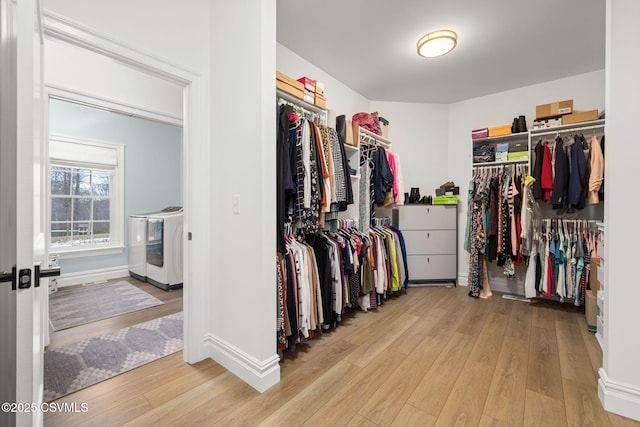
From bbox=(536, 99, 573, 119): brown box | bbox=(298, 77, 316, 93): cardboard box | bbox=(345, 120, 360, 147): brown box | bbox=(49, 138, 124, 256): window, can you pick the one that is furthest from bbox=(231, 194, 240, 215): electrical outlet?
bbox=(536, 99, 573, 119): brown box

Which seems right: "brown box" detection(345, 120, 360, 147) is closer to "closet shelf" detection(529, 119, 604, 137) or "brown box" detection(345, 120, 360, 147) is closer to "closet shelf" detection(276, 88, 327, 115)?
"closet shelf" detection(276, 88, 327, 115)

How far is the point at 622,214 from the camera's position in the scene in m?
1.45

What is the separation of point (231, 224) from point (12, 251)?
1065mm

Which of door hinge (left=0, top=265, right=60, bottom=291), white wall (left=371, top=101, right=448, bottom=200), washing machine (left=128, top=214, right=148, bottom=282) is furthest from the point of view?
white wall (left=371, top=101, right=448, bottom=200)

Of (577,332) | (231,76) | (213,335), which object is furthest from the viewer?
(577,332)

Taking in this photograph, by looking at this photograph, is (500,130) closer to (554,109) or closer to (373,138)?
(554,109)

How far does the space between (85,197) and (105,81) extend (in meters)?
2.10

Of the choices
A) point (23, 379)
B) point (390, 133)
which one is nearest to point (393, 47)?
point (390, 133)

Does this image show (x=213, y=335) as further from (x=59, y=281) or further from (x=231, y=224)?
(x=59, y=281)

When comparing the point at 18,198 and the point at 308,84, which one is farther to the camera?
the point at 308,84

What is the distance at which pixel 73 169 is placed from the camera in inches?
156

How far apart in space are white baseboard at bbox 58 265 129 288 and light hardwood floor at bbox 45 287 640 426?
175cm

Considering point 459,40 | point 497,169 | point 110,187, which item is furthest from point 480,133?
point 110,187

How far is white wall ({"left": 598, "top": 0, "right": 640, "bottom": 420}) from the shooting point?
4.67 feet
